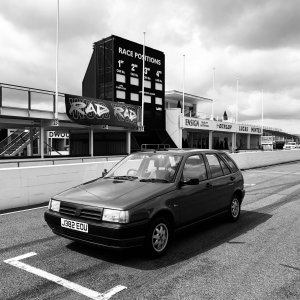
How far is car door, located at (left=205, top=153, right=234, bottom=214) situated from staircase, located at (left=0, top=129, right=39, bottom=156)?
867 inches

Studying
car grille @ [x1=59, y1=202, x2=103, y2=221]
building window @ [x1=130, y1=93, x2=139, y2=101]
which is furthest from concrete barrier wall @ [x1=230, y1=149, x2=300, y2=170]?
car grille @ [x1=59, y1=202, x2=103, y2=221]

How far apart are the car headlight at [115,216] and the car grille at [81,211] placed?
0.29 ft

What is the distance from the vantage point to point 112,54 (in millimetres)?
33094

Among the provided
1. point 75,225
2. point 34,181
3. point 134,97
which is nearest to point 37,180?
point 34,181

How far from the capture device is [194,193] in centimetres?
554

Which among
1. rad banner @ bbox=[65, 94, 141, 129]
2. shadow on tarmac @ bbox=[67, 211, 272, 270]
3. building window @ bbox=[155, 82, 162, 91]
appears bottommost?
shadow on tarmac @ bbox=[67, 211, 272, 270]

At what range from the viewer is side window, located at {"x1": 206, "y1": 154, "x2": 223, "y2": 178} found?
6.38 metres

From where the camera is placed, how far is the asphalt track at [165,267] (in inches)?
146

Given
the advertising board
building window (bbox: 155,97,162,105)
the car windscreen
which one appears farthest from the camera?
the advertising board

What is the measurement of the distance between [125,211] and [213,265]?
1.38m

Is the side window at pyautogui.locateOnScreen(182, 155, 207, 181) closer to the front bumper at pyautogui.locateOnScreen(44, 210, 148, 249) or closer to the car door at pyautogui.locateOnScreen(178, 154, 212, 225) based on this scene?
the car door at pyautogui.locateOnScreen(178, 154, 212, 225)

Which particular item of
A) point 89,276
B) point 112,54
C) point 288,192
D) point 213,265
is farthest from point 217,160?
point 112,54

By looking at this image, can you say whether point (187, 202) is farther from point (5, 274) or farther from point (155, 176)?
point (5, 274)

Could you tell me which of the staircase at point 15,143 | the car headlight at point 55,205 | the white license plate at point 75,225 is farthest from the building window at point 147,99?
the white license plate at point 75,225
